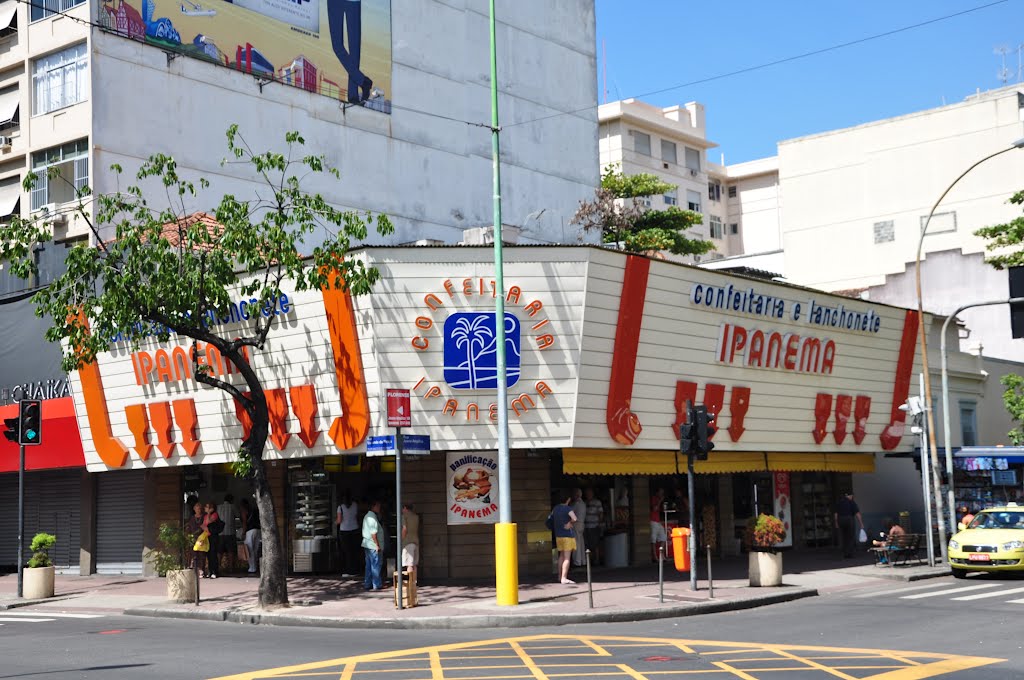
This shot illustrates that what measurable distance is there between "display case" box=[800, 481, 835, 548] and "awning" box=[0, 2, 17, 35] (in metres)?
28.4

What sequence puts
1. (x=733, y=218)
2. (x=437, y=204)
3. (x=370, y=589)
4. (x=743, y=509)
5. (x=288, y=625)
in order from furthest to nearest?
(x=733, y=218) < (x=437, y=204) < (x=743, y=509) < (x=370, y=589) < (x=288, y=625)

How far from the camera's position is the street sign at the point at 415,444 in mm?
20281

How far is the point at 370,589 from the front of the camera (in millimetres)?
23719

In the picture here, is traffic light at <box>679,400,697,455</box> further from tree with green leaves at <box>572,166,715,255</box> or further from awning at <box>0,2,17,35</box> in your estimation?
tree with green leaves at <box>572,166,715,255</box>

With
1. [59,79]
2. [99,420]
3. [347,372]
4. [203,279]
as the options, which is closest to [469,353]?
[347,372]

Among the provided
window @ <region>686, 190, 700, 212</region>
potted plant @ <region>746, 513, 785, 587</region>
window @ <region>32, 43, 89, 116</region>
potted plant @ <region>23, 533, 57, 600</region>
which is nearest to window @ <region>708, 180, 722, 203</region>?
window @ <region>686, 190, 700, 212</region>

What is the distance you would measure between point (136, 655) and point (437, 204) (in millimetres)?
31993

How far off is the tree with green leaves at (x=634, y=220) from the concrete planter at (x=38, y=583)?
28945 mm

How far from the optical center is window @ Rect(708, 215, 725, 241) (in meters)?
92.4

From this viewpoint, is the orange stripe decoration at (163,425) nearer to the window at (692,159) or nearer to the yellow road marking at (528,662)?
the yellow road marking at (528,662)

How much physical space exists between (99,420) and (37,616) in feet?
24.5

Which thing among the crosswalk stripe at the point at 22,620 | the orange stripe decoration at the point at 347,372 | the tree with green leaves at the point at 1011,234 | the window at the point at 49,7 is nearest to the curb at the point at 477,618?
the crosswalk stripe at the point at 22,620

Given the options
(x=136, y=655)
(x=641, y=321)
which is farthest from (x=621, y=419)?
(x=136, y=655)

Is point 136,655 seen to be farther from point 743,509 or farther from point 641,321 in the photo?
point 743,509
